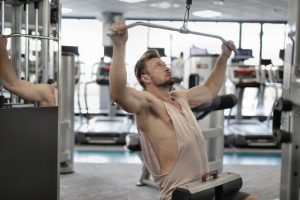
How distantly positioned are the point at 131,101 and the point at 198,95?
0.66 m

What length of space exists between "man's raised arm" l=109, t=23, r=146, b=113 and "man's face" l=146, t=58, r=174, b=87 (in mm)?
267

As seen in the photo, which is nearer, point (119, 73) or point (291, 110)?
point (119, 73)

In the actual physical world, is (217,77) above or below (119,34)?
below

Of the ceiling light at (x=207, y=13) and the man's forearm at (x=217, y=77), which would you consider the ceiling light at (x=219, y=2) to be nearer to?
the ceiling light at (x=207, y=13)

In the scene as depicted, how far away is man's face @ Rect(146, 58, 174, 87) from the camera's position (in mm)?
2199

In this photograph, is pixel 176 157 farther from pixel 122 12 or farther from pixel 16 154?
pixel 122 12

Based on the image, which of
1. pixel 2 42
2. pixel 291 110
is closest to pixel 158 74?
pixel 2 42

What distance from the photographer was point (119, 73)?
1833 millimetres

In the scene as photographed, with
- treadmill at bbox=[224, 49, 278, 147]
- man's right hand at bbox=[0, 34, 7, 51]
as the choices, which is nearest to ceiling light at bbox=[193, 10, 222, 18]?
treadmill at bbox=[224, 49, 278, 147]

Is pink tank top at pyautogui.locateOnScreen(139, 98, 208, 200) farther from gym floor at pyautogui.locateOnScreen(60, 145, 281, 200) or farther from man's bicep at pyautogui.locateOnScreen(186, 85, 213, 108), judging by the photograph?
gym floor at pyautogui.locateOnScreen(60, 145, 281, 200)

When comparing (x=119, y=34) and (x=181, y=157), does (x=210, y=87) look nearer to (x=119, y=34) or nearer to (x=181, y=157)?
(x=181, y=157)

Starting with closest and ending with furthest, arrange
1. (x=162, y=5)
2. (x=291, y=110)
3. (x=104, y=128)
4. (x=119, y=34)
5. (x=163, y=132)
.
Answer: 1. (x=119, y=34)
2. (x=163, y=132)
3. (x=291, y=110)
4. (x=104, y=128)
5. (x=162, y=5)

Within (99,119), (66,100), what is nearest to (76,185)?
(66,100)

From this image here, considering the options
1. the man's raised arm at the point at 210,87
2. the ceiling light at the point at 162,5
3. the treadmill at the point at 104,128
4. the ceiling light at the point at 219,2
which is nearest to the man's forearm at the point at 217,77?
the man's raised arm at the point at 210,87
